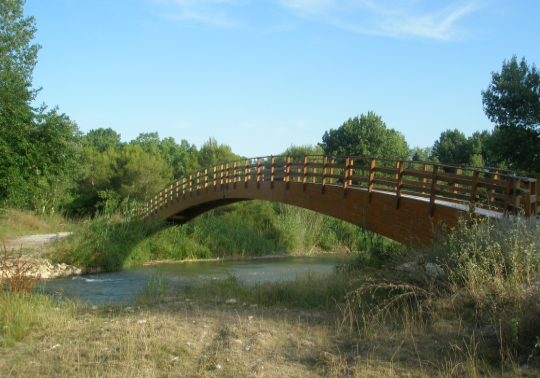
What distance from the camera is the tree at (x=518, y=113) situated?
70.6 feet

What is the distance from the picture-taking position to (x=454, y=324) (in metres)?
5.92

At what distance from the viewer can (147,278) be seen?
17.0m

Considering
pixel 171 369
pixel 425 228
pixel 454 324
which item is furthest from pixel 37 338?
pixel 425 228

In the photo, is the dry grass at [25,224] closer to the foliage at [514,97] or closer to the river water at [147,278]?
the river water at [147,278]

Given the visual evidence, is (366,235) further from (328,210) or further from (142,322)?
(142,322)

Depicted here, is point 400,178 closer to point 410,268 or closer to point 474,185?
point 474,185

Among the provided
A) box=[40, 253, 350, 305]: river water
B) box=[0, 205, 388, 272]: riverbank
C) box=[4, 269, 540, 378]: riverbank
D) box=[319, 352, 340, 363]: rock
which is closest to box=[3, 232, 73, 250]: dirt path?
box=[0, 205, 388, 272]: riverbank

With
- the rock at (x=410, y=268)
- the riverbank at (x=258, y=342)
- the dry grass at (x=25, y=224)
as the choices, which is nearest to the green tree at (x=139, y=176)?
the dry grass at (x=25, y=224)

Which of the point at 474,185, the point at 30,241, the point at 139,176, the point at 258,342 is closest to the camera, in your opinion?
the point at 258,342

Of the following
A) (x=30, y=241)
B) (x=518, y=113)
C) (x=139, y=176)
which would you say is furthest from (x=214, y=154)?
(x=518, y=113)

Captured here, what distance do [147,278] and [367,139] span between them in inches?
1121

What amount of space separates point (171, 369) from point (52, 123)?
65.4 feet

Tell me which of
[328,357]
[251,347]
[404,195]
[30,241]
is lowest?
[30,241]

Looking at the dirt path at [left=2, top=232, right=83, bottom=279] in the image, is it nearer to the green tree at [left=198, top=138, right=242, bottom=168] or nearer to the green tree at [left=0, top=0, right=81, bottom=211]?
the green tree at [left=0, top=0, right=81, bottom=211]
